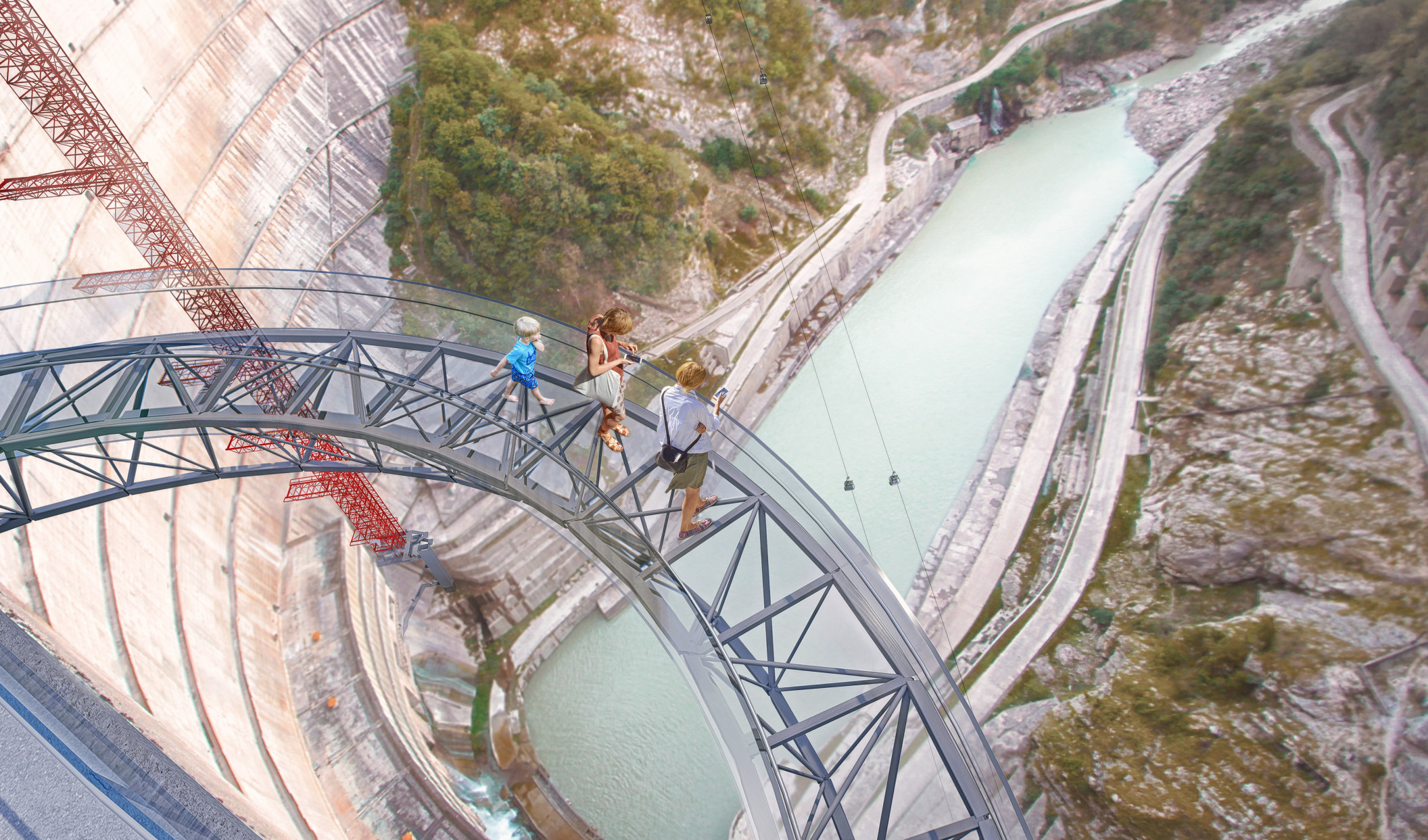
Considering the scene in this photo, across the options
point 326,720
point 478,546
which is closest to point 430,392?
point 326,720

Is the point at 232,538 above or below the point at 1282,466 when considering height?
above

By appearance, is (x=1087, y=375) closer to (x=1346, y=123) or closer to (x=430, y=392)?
(x=1346, y=123)

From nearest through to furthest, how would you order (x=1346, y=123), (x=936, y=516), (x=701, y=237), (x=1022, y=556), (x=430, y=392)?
1. (x=430, y=392)
2. (x=1022, y=556)
3. (x=936, y=516)
4. (x=1346, y=123)
5. (x=701, y=237)

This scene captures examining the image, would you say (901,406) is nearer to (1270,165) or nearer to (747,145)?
(747,145)

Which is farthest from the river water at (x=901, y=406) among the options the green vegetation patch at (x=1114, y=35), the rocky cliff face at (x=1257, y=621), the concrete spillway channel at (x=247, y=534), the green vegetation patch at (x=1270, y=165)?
the rocky cliff face at (x=1257, y=621)

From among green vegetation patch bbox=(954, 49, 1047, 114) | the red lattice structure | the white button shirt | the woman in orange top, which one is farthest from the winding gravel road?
the red lattice structure

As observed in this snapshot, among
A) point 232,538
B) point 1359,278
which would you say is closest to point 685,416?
point 232,538
